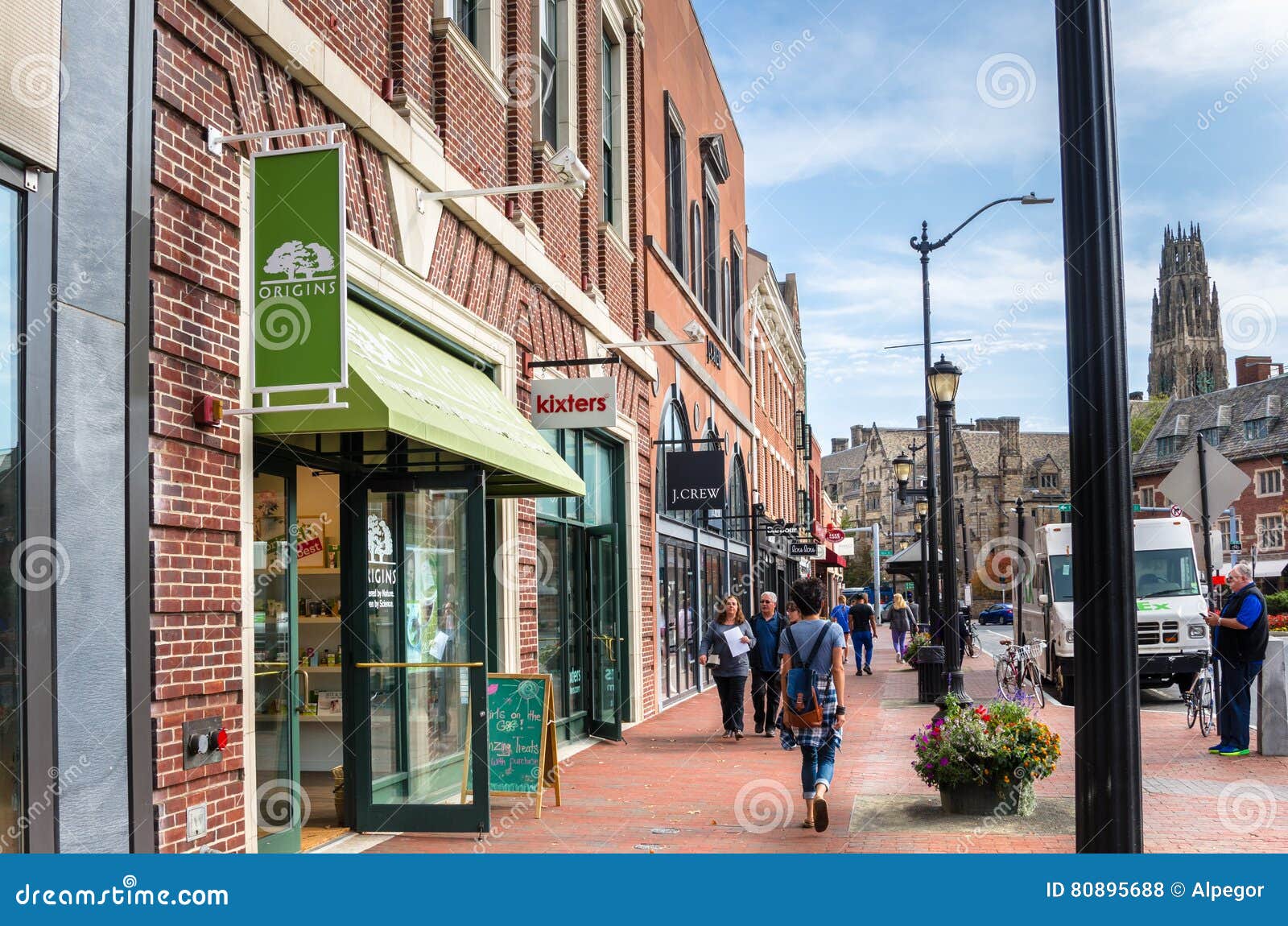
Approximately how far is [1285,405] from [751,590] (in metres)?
53.5

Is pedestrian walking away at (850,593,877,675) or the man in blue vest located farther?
pedestrian walking away at (850,593,877,675)

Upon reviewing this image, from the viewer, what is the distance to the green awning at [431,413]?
24.4ft

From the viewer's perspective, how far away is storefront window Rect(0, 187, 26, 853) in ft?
18.0

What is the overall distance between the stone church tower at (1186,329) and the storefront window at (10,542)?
131538 millimetres

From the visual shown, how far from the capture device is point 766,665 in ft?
51.0

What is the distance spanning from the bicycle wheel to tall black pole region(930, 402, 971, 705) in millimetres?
3377

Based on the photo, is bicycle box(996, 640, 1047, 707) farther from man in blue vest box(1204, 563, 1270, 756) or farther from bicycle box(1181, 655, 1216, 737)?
man in blue vest box(1204, 563, 1270, 756)

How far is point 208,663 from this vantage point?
6.85 meters

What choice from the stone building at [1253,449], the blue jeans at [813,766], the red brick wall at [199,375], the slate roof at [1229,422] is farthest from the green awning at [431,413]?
the slate roof at [1229,422]

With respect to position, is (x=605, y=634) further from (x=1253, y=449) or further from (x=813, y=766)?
(x=1253, y=449)

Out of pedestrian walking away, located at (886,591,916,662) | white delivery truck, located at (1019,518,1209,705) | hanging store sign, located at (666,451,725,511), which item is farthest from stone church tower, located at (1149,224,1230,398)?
hanging store sign, located at (666,451,725,511)

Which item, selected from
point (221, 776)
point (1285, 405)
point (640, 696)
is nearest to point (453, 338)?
point (221, 776)

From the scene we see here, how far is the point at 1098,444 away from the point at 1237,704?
31.1 feet

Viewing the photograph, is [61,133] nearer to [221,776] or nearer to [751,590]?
[221,776]
